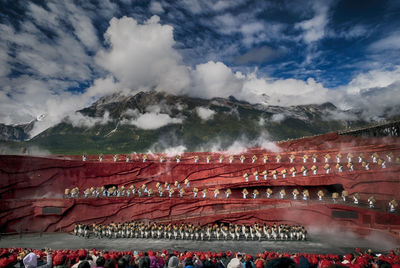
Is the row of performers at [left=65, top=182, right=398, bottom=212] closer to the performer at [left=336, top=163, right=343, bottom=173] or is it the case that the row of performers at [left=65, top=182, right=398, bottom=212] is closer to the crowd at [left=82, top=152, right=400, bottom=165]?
Result: the performer at [left=336, top=163, right=343, bottom=173]

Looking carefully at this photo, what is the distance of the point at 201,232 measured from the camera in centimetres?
2275

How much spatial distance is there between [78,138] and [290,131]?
148748mm

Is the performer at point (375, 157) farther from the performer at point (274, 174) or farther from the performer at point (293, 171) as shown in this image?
the performer at point (274, 174)

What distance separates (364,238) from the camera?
21.1m

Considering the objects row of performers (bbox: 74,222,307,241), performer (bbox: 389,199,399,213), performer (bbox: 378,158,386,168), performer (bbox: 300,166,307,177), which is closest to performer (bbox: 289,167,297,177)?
performer (bbox: 300,166,307,177)

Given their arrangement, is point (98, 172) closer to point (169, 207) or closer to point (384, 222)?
point (169, 207)

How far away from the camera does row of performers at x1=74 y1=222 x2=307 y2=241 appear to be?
21250 millimetres

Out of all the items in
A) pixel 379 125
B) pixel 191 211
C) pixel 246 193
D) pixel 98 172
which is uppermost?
pixel 379 125

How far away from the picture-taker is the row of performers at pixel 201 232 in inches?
837

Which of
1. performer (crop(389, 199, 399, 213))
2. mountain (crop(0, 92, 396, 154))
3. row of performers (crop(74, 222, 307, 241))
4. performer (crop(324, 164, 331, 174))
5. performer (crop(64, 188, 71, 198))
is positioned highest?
mountain (crop(0, 92, 396, 154))

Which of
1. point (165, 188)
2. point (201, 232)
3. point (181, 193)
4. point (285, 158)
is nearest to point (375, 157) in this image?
point (285, 158)

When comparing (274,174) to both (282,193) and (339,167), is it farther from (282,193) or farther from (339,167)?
(339,167)

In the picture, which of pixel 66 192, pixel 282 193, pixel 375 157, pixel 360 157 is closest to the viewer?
pixel 282 193

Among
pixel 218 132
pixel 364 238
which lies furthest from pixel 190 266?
pixel 218 132
